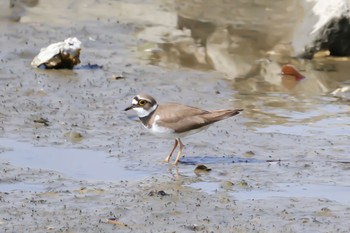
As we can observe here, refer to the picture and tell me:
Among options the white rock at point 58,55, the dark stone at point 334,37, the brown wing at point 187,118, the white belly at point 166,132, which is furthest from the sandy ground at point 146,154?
the dark stone at point 334,37

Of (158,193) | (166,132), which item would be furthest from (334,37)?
(158,193)

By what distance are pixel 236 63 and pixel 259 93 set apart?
123cm

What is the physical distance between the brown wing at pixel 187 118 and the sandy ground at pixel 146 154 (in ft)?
1.10

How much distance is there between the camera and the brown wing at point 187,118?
8.96 metres

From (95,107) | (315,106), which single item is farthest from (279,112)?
(95,107)

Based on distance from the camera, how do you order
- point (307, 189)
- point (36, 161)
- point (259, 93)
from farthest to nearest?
point (259, 93)
point (36, 161)
point (307, 189)

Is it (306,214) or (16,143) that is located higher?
(306,214)

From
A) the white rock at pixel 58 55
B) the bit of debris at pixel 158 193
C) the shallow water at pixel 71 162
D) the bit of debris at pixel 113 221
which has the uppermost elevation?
the bit of debris at pixel 113 221

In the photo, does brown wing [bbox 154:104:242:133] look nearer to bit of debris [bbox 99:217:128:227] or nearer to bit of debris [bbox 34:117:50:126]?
bit of debris [bbox 34:117:50:126]

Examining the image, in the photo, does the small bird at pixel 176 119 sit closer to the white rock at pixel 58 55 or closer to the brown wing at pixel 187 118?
the brown wing at pixel 187 118

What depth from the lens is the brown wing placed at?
8.96 m

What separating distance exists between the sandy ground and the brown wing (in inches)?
13.2

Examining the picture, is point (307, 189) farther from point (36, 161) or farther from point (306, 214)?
point (36, 161)

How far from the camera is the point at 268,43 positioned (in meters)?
13.6
